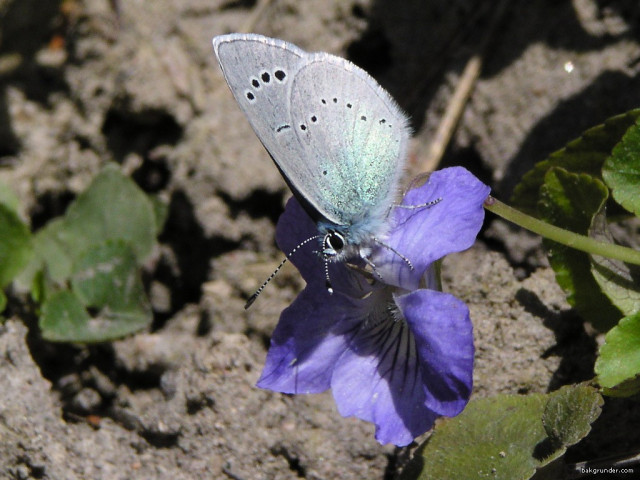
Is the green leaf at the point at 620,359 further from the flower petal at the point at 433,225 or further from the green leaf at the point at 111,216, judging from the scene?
the green leaf at the point at 111,216

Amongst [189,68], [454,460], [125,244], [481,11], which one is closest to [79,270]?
[125,244]

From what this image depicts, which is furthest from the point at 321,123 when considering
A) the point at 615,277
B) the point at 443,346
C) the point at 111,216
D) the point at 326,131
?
the point at 111,216

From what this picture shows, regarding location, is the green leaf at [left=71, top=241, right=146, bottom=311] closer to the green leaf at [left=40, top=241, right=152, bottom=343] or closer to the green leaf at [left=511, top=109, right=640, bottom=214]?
the green leaf at [left=40, top=241, right=152, bottom=343]

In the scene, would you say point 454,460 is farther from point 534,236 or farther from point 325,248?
point 534,236

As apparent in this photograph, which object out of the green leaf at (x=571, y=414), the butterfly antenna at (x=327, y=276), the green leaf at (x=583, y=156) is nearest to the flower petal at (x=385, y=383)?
the butterfly antenna at (x=327, y=276)

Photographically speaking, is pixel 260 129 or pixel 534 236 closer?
pixel 260 129

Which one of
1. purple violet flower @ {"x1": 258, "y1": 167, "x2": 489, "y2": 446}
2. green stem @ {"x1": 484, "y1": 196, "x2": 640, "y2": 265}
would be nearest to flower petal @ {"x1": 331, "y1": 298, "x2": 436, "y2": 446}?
purple violet flower @ {"x1": 258, "y1": 167, "x2": 489, "y2": 446}

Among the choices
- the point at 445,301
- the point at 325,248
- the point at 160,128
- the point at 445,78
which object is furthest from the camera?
the point at 160,128
